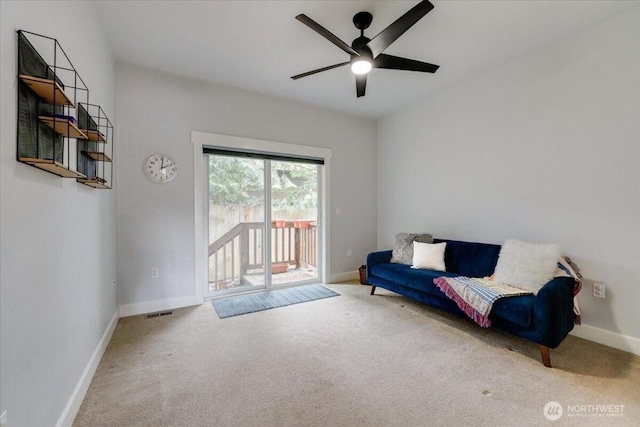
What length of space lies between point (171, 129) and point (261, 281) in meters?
2.29

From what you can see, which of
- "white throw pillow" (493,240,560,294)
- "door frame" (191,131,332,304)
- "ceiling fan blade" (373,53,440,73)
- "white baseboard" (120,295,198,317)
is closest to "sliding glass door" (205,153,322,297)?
"door frame" (191,131,332,304)

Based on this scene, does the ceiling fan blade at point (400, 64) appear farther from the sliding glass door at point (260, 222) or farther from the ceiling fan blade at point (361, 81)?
the sliding glass door at point (260, 222)

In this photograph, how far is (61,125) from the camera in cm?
126

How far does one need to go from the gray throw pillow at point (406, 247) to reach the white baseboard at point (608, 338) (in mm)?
1576

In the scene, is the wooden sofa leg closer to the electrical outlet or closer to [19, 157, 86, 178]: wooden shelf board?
the electrical outlet

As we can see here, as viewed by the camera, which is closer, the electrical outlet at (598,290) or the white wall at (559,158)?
the white wall at (559,158)

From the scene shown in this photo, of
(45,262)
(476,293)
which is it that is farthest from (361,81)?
(45,262)

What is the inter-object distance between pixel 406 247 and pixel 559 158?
5.88ft

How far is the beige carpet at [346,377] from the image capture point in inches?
60.6

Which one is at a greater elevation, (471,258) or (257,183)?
(257,183)

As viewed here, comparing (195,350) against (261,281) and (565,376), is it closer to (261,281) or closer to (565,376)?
(261,281)

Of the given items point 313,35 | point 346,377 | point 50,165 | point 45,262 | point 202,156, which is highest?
point 313,35

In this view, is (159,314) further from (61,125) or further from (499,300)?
(499,300)

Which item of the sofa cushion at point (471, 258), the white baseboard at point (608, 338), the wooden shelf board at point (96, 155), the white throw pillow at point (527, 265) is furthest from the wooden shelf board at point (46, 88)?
the white baseboard at point (608, 338)
